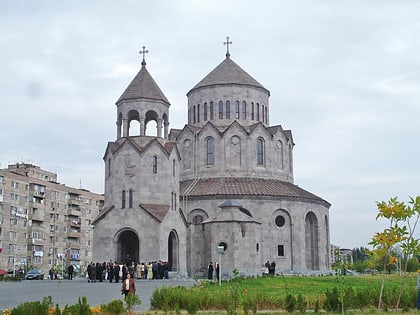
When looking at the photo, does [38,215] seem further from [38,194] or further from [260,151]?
[260,151]

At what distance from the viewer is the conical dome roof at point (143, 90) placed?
129 feet

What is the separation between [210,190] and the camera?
1811 inches

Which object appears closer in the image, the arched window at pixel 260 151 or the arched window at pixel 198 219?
the arched window at pixel 198 219

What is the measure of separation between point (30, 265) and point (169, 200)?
37496mm

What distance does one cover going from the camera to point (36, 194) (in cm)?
7206

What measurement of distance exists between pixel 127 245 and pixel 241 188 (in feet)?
35.8

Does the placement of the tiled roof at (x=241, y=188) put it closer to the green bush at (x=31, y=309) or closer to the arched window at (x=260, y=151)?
the arched window at (x=260, y=151)

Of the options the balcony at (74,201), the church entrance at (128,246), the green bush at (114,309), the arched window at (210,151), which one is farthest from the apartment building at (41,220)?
the green bush at (114,309)

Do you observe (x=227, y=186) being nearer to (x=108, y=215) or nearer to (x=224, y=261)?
(x=224, y=261)

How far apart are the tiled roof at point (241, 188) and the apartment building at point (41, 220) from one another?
2050 cm

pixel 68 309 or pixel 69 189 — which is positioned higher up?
pixel 69 189

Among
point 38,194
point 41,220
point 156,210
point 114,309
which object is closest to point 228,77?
point 156,210

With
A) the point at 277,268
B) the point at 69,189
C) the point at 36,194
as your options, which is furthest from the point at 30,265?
the point at 277,268

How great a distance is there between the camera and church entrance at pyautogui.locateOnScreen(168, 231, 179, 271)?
3862 cm
